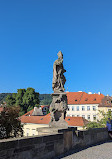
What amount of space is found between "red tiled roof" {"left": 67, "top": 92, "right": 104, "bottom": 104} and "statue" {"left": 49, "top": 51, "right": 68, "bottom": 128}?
44846 mm

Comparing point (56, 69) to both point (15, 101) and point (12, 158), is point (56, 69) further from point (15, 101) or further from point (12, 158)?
point (15, 101)

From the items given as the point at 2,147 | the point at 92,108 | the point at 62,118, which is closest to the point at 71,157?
the point at 62,118

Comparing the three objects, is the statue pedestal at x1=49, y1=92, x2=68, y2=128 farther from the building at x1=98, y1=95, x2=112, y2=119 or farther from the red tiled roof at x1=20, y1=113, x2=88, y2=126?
the building at x1=98, y1=95, x2=112, y2=119

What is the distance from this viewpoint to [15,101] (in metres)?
52.3

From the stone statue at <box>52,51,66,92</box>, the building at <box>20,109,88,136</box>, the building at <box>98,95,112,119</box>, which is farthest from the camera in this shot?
the building at <box>98,95,112,119</box>

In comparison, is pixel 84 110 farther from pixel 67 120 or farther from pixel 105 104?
pixel 67 120

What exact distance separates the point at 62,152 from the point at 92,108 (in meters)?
46.5

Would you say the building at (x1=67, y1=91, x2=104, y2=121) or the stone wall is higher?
the building at (x1=67, y1=91, x2=104, y2=121)

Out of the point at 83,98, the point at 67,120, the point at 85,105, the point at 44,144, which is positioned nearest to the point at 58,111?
the point at 44,144

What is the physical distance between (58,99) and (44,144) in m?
2.34

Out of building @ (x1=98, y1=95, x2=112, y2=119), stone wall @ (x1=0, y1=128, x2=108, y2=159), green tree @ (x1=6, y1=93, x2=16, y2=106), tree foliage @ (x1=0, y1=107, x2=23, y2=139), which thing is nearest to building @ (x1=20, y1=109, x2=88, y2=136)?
green tree @ (x1=6, y1=93, x2=16, y2=106)

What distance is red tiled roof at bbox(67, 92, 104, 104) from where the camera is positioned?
5178cm

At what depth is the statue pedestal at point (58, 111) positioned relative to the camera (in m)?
7.46

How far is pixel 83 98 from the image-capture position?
177 ft
